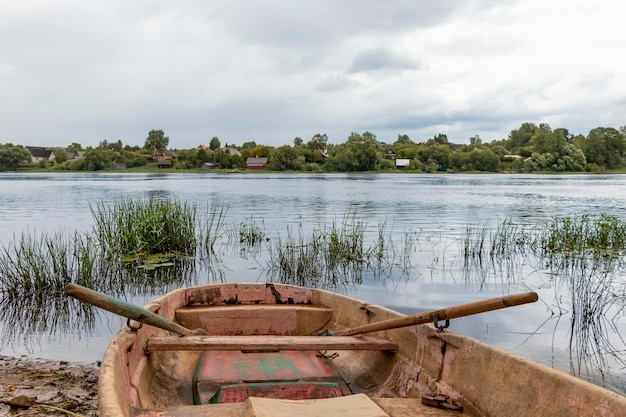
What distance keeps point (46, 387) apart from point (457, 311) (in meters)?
4.05

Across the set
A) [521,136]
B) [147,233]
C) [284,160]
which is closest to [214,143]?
[284,160]

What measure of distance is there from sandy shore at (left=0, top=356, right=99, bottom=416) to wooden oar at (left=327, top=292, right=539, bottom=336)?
265 cm

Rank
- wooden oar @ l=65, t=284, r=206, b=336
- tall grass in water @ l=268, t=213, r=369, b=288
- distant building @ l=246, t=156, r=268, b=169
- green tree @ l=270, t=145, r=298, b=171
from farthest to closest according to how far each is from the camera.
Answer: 1. distant building @ l=246, t=156, r=268, b=169
2. green tree @ l=270, t=145, r=298, b=171
3. tall grass in water @ l=268, t=213, r=369, b=288
4. wooden oar @ l=65, t=284, r=206, b=336

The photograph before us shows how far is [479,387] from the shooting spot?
10.8ft

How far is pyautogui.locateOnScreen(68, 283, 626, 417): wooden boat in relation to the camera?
112 inches

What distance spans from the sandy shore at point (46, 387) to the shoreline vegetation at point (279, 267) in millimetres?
1294

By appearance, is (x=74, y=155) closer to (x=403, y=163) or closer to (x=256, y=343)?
(x=403, y=163)

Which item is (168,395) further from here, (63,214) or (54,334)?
(63,214)

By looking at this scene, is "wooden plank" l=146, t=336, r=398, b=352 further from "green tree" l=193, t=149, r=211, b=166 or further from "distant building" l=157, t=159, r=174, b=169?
"distant building" l=157, t=159, r=174, b=169

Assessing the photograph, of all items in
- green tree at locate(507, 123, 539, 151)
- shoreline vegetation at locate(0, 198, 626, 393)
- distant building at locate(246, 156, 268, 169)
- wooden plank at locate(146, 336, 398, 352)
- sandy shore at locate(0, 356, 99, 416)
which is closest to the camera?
wooden plank at locate(146, 336, 398, 352)

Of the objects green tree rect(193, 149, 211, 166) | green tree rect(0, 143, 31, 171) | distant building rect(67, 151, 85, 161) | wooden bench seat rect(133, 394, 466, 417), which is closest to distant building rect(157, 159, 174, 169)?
green tree rect(193, 149, 211, 166)

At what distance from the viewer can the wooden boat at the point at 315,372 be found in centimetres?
286

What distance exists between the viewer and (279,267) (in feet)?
35.9

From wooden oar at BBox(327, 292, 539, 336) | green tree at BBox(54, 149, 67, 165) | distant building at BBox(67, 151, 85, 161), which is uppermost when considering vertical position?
distant building at BBox(67, 151, 85, 161)
